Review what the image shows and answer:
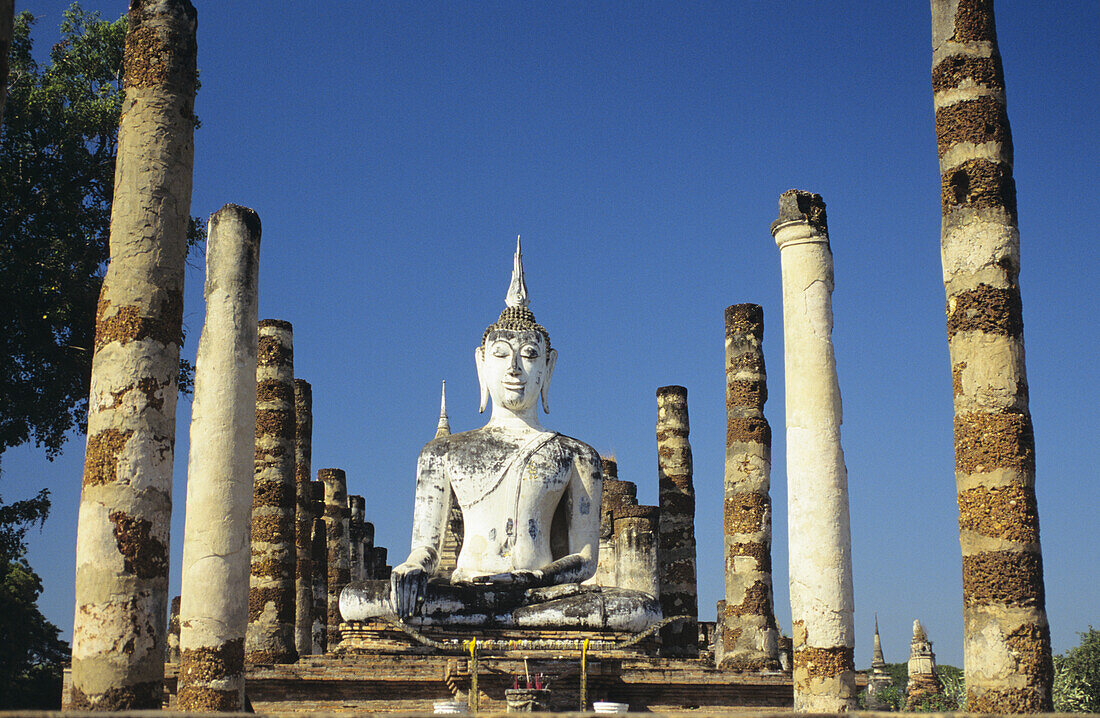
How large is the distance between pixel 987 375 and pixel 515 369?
7.60 metres

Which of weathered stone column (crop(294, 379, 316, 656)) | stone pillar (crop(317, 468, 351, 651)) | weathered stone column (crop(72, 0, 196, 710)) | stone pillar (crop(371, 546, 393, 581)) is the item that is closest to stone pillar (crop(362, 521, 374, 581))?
stone pillar (crop(371, 546, 393, 581))

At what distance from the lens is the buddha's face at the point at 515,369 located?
16.5m

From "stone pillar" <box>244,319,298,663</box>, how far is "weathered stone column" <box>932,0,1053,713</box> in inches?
373

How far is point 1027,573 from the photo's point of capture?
30.9ft

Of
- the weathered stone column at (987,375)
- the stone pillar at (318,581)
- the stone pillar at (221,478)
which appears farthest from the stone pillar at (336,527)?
the weathered stone column at (987,375)

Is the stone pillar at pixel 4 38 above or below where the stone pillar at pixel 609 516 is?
above

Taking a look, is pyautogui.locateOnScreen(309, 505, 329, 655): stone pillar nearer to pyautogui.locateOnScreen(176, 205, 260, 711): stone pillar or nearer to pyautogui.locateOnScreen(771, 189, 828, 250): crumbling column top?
pyautogui.locateOnScreen(176, 205, 260, 711): stone pillar

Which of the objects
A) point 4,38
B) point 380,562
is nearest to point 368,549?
point 380,562

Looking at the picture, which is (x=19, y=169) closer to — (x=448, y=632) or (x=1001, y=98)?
(x=448, y=632)

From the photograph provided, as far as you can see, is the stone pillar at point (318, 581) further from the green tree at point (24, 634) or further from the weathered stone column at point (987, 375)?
the weathered stone column at point (987, 375)

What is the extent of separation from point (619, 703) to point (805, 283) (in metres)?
4.49

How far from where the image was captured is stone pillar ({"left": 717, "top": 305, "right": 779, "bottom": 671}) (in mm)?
16188

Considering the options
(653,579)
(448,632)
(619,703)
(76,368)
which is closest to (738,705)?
(619,703)

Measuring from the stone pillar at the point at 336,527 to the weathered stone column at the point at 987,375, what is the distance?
17.2m
